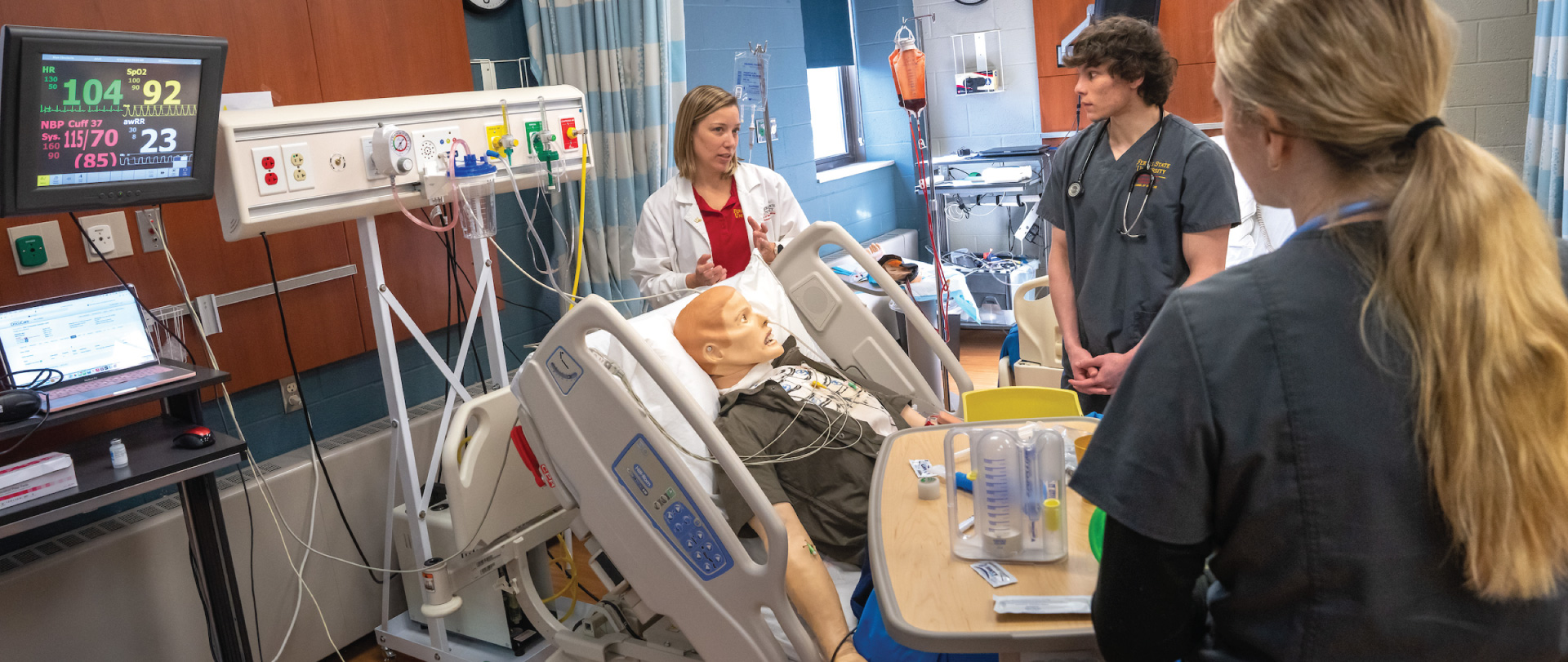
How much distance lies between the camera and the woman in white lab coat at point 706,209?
2928mm

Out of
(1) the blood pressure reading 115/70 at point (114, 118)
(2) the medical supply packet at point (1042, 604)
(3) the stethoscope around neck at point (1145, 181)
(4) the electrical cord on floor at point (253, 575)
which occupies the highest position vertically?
(1) the blood pressure reading 115/70 at point (114, 118)

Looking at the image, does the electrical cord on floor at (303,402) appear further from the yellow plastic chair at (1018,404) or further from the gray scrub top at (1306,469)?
the gray scrub top at (1306,469)

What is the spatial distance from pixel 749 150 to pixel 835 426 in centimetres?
285

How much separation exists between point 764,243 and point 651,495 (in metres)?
1.10

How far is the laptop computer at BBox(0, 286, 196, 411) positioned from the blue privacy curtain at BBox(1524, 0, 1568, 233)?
153 inches

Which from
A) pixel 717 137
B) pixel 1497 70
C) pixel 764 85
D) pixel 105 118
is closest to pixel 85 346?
pixel 105 118

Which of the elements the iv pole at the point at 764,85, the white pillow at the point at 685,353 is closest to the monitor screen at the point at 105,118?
the white pillow at the point at 685,353

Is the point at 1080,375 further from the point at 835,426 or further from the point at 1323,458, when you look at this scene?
the point at 1323,458

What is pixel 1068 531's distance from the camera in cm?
147

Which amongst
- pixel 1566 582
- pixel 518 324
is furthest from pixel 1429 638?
pixel 518 324

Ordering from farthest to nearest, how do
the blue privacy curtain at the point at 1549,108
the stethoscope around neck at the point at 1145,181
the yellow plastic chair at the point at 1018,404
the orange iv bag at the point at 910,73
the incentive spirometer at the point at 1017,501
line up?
the orange iv bag at the point at 910,73
the blue privacy curtain at the point at 1549,108
the stethoscope around neck at the point at 1145,181
the yellow plastic chair at the point at 1018,404
the incentive spirometer at the point at 1017,501

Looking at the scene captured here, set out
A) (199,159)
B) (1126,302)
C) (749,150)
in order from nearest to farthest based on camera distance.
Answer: (199,159), (1126,302), (749,150)

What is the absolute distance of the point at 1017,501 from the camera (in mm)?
1399

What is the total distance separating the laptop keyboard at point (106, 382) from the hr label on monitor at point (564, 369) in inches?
37.7
